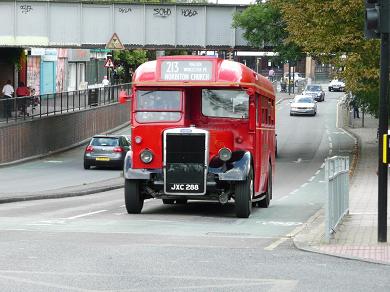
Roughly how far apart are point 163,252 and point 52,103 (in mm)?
38743

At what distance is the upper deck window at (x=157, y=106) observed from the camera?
21828mm

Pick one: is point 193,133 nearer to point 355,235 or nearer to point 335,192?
point 335,192

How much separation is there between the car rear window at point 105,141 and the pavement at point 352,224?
7519 mm

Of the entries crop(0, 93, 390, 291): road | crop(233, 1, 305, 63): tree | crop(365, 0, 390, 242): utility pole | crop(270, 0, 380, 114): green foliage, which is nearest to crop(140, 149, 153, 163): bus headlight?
crop(0, 93, 390, 291): road

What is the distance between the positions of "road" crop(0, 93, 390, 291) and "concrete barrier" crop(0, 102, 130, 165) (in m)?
18.5

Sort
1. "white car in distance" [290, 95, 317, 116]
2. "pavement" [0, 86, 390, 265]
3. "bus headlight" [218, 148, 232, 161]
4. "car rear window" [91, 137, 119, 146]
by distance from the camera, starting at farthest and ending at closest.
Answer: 1. "white car in distance" [290, 95, 317, 116]
2. "car rear window" [91, 137, 119, 146]
3. "bus headlight" [218, 148, 232, 161]
4. "pavement" [0, 86, 390, 265]

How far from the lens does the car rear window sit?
45.0 m

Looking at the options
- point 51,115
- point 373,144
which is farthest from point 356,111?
point 51,115

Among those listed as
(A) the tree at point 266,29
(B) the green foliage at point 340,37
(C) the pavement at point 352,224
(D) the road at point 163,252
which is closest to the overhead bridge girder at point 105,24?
(A) the tree at point 266,29

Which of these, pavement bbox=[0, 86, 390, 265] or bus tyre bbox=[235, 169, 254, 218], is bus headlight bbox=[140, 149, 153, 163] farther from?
pavement bbox=[0, 86, 390, 265]

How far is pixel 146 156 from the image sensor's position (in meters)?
21.5

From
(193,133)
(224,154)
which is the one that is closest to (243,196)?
(224,154)

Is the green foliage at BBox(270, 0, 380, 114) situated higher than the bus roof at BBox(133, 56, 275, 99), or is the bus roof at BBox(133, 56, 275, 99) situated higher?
the green foliage at BBox(270, 0, 380, 114)

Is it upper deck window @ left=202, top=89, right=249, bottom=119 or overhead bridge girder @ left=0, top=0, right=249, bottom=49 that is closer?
upper deck window @ left=202, top=89, right=249, bottom=119
